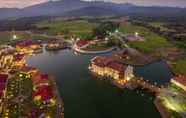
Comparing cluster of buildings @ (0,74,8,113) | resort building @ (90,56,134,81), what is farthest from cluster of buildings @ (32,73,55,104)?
resort building @ (90,56,134,81)

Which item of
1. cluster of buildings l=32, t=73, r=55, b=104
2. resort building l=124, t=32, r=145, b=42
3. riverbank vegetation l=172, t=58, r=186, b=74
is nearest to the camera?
cluster of buildings l=32, t=73, r=55, b=104

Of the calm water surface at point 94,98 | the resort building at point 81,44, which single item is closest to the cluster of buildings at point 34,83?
the calm water surface at point 94,98

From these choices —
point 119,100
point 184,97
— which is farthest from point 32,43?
point 184,97

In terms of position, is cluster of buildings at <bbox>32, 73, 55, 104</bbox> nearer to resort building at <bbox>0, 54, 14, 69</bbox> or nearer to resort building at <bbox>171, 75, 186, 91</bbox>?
resort building at <bbox>0, 54, 14, 69</bbox>

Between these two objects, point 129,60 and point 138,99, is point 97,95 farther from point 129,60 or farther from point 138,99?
point 129,60

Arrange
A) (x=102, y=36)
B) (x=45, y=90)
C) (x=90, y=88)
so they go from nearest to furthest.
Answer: (x=45, y=90) < (x=90, y=88) < (x=102, y=36)

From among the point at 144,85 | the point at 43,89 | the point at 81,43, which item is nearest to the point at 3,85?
the point at 43,89
